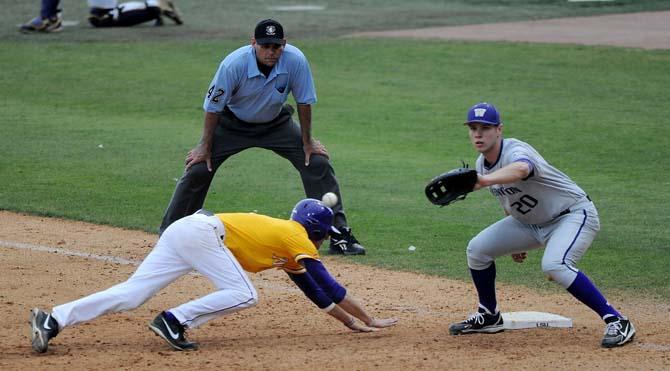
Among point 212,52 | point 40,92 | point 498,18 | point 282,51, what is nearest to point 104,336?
point 282,51

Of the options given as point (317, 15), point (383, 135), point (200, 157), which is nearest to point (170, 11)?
point (317, 15)

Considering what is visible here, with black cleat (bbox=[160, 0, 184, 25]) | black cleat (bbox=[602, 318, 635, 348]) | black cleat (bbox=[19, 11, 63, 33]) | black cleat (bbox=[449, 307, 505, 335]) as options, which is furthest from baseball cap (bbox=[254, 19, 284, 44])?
black cleat (bbox=[19, 11, 63, 33])

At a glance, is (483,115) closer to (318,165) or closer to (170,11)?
(318,165)

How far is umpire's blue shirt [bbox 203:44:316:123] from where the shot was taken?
9.30 metres

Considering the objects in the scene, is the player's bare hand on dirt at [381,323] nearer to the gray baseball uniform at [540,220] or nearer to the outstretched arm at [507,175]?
the gray baseball uniform at [540,220]

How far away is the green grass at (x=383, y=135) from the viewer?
10.9 metres

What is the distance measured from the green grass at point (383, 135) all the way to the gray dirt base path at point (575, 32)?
757 mm

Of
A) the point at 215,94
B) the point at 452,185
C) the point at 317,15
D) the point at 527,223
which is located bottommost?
the point at 317,15

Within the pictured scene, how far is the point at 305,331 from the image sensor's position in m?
7.56

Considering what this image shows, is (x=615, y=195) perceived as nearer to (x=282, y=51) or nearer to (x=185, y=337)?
(x=282, y=51)

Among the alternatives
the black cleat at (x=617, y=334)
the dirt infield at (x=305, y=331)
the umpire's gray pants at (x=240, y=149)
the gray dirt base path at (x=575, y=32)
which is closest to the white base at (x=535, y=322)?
the dirt infield at (x=305, y=331)

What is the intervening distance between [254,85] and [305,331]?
265 cm

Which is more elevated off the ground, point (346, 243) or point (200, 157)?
point (200, 157)

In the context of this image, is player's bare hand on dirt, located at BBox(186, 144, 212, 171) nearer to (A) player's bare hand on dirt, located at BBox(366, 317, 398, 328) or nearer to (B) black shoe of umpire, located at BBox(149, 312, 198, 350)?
(A) player's bare hand on dirt, located at BBox(366, 317, 398, 328)
